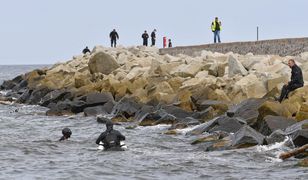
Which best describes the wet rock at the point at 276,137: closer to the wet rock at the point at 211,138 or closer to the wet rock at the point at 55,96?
the wet rock at the point at 211,138

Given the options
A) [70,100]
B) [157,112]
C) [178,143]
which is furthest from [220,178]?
[70,100]

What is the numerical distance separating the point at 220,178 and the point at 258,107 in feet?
18.2

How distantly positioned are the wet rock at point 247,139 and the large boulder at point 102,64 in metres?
18.1

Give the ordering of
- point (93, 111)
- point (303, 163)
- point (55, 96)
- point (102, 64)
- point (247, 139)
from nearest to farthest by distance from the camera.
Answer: point (303, 163)
point (247, 139)
point (93, 111)
point (55, 96)
point (102, 64)

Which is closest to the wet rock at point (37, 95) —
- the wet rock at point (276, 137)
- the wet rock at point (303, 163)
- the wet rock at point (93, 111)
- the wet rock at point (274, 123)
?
the wet rock at point (93, 111)

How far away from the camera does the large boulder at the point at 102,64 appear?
3444 centimetres

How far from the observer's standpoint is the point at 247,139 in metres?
16.6

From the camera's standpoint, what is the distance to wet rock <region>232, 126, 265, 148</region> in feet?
54.3

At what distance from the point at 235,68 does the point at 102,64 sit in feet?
33.5

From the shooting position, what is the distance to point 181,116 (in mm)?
22344

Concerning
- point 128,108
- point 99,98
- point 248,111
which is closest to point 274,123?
point 248,111

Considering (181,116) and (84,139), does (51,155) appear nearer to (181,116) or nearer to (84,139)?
(84,139)

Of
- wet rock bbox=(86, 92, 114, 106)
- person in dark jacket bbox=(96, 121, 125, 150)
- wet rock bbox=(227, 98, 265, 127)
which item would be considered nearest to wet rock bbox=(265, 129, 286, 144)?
wet rock bbox=(227, 98, 265, 127)

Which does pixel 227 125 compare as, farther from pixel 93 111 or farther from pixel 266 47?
pixel 266 47
